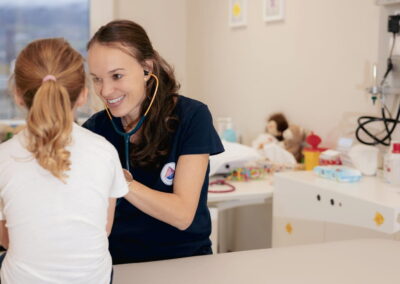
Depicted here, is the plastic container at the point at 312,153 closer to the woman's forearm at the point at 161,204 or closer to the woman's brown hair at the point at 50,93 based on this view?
the woman's forearm at the point at 161,204

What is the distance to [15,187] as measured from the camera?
805mm

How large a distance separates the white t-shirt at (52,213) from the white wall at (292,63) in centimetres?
173

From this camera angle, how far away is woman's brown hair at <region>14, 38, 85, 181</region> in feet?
2.62

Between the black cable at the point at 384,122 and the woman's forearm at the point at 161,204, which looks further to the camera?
the black cable at the point at 384,122

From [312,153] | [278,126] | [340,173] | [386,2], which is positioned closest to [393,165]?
[340,173]

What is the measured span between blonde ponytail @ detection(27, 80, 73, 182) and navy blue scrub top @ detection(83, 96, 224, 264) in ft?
1.77

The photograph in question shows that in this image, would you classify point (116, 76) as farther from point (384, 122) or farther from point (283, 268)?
point (384, 122)

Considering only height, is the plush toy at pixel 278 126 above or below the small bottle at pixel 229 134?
above

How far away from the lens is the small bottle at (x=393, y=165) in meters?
1.93

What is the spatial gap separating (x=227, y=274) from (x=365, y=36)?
1.59 m

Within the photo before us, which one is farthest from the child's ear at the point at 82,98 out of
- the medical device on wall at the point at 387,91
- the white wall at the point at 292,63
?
the white wall at the point at 292,63

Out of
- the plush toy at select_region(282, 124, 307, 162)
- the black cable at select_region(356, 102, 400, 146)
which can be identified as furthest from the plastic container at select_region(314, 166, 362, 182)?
the plush toy at select_region(282, 124, 307, 162)

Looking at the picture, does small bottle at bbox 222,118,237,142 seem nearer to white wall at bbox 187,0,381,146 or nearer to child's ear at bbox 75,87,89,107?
white wall at bbox 187,0,381,146

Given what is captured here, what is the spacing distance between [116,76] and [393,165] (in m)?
1.20
